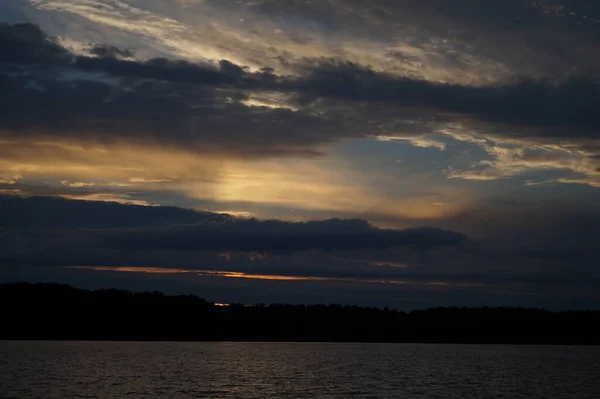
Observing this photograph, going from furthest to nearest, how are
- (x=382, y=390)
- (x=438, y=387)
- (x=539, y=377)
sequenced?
(x=539, y=377)
(x=438, y=387)
(x=382, y=390)

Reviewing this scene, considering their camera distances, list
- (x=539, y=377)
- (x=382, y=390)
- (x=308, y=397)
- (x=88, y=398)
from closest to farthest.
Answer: (x=88, y=398) → (x=308, y=397) → (x=382, y=390) → (x=539, y=377)

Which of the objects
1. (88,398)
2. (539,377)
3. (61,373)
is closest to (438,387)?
(539,377)

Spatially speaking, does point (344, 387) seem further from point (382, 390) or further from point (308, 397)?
point (308, 397)

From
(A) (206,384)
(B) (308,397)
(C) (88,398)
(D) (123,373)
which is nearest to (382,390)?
(B) (308,397)

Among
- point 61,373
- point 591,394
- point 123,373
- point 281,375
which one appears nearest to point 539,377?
point 591,394

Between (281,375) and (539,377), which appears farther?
(539,377)

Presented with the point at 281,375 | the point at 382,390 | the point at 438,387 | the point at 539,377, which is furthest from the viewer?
the point at 539,377

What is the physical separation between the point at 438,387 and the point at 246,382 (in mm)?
22467

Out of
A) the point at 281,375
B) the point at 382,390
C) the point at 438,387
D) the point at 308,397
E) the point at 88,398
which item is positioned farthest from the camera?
the point at 281,375

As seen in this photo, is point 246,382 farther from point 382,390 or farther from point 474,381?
point 474,381

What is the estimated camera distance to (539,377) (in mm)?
Answer: 111250

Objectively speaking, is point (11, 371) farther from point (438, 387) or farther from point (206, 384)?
point (438, 387)

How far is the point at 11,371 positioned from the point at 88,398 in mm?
36595

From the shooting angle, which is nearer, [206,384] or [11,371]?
[206,384]
